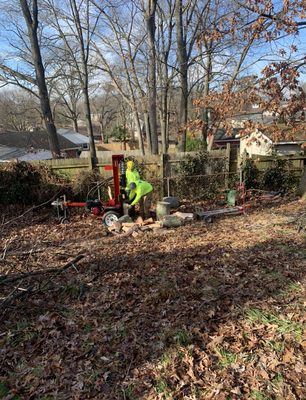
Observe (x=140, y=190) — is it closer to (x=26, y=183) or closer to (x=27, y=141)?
(x=26, y=183)

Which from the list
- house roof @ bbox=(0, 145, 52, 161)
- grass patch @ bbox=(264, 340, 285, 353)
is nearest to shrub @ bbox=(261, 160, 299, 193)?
grass patch @ bbox=(264, 340, 285, 353)

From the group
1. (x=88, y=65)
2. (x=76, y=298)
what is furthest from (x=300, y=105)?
Answer: (x=88, y=65)

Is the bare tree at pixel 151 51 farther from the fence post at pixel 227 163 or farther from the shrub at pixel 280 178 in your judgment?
the shrub at pixel 280 178

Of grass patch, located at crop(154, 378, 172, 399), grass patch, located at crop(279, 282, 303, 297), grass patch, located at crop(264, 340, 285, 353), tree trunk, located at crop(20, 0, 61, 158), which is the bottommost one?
grass patch, located at crop(154, 378, 172, 399)

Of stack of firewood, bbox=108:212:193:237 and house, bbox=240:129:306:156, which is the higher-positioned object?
house, bbox=240:129:306:156

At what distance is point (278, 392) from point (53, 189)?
9.34 m

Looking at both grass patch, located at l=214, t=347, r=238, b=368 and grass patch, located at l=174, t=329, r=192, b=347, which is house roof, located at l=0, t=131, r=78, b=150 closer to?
grass patch, located at l=174, t=329, r=192, b=347

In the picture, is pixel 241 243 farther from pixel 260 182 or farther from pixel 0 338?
pixel 260 182

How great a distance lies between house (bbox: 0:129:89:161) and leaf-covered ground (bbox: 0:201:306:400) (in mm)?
20607

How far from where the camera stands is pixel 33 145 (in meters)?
30.0

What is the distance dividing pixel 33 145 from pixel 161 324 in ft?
96.4

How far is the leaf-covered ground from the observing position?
293 centimetres

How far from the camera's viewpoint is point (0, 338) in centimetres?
380

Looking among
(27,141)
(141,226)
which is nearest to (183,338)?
(141,226)
